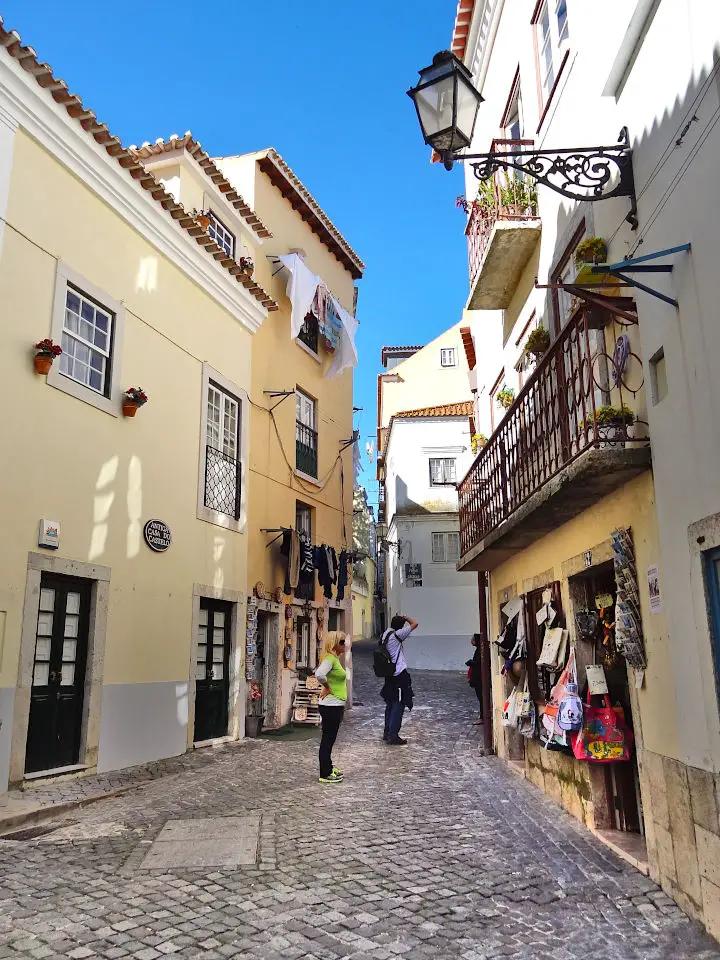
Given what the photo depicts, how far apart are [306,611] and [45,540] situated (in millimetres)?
7918

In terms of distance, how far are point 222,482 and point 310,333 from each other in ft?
18.3

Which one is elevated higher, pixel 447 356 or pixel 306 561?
pixel 447 356

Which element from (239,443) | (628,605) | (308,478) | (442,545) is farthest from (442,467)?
(628,605)

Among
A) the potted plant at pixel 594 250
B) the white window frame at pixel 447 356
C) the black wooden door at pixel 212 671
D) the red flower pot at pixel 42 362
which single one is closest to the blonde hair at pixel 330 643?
the black wooden door at pixel 212 671

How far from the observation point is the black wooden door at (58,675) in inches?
322

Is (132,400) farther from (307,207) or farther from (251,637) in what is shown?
(307,207)

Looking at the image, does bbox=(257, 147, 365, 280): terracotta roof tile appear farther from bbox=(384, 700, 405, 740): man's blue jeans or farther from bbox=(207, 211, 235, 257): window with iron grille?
bbox=(384, 700, 405, 740): man's blue jeans

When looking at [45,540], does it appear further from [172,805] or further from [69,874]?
[69,874]

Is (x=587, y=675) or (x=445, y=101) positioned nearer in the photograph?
(x=445, y=101)

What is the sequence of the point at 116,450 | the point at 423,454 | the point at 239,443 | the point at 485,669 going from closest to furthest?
the point at 116,450 → the point at 485,669 → the point at 239,443 → the point at 423,454

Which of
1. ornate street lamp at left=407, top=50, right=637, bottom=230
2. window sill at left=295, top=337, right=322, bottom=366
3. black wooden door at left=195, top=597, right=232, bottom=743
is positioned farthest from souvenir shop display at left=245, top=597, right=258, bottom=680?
ornate street lamp at left=407, top=50, right=637, bottom=230

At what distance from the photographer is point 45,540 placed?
8.25 m

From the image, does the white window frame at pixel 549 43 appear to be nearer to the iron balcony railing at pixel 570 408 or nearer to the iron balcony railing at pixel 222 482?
the iron balcony railing at pixel 570 408

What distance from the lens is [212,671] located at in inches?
466
